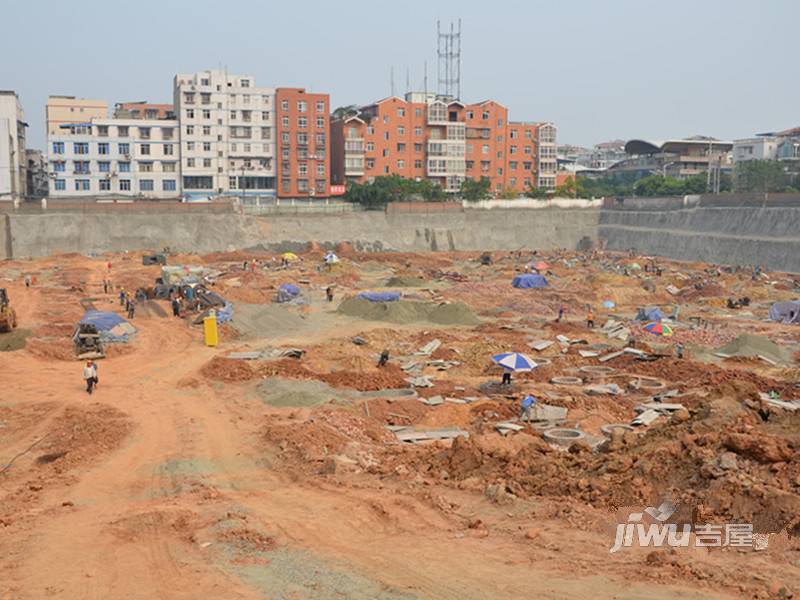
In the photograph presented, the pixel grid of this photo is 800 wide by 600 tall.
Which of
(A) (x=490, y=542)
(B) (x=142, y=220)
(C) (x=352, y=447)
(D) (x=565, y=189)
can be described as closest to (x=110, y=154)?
(B) (x=142, y=220)

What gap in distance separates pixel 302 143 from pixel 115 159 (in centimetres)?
2061

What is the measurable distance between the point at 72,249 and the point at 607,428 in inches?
2370

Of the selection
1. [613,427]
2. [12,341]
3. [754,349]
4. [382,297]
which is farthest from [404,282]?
[613,427]

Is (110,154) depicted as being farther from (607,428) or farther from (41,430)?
(607,428)

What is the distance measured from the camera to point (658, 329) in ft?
120

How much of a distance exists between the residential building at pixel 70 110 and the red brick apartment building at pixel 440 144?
32502 mm

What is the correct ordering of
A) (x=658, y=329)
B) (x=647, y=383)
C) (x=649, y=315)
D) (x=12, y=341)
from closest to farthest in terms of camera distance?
(x=647, y=383) → (x=12, y=341) → (x=658, y=329) → (x=649, y=315)

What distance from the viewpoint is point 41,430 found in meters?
21.9

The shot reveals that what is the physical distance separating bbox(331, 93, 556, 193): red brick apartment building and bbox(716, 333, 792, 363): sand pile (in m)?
67.3

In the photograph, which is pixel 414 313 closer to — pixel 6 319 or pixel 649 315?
pixel 649 315

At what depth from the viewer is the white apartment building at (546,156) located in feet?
342
